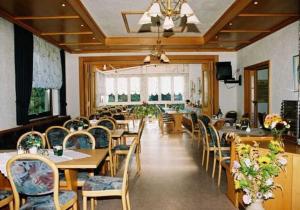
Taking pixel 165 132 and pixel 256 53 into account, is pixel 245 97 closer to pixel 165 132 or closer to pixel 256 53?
pixel 256 53

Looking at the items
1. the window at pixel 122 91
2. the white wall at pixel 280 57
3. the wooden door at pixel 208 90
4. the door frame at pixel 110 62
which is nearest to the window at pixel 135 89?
the window at pixel 122 91

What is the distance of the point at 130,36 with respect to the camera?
8125 millimetres

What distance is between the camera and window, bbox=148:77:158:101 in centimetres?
1809

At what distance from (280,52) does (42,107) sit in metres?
5.36

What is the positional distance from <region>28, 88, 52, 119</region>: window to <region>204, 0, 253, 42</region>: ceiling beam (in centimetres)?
411

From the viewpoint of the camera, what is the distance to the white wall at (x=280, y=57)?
5883 millimetres

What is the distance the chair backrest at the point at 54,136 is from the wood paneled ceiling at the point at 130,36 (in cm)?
181

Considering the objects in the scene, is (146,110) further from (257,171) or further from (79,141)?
(257,171)

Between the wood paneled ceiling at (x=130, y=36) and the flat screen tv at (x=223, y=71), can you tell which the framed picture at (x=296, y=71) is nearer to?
the wood paneled ceiling at (x=130, y=36)

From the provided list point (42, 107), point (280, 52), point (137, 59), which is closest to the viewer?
point (280, 52)

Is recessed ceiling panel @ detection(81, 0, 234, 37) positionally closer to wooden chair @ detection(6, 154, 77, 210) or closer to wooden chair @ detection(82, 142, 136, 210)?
wooden chair @ detection(82, 142, 136, 210)

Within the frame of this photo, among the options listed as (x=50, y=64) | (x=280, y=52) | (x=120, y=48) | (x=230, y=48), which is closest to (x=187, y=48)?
(x=230, y=48)

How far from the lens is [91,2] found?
5168mm

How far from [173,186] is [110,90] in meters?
13.7
